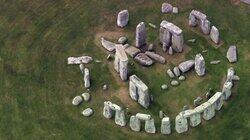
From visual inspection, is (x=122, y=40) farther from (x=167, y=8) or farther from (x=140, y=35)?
(x=167, y=8)

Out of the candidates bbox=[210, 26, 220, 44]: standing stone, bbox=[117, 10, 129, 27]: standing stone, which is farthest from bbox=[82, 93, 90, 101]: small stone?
bbox=[210, 26, 220, 44]: standing stone

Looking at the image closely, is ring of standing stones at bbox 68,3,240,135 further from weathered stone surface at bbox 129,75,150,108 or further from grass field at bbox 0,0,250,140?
grass field at bbox 0,0,250,140

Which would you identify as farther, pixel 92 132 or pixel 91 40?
pixel 91 40

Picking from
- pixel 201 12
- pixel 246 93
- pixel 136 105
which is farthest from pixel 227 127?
pixel 201 12

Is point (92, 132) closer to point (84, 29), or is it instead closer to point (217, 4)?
point (84, 29)

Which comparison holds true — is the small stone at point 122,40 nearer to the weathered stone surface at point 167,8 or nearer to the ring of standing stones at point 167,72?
the ring of standing stones at point 167,72

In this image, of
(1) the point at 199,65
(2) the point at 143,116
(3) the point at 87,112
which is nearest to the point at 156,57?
(1) the point at 199,65

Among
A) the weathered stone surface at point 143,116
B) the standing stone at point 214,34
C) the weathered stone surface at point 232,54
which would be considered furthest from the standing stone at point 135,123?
the standing stone at point 214,34
